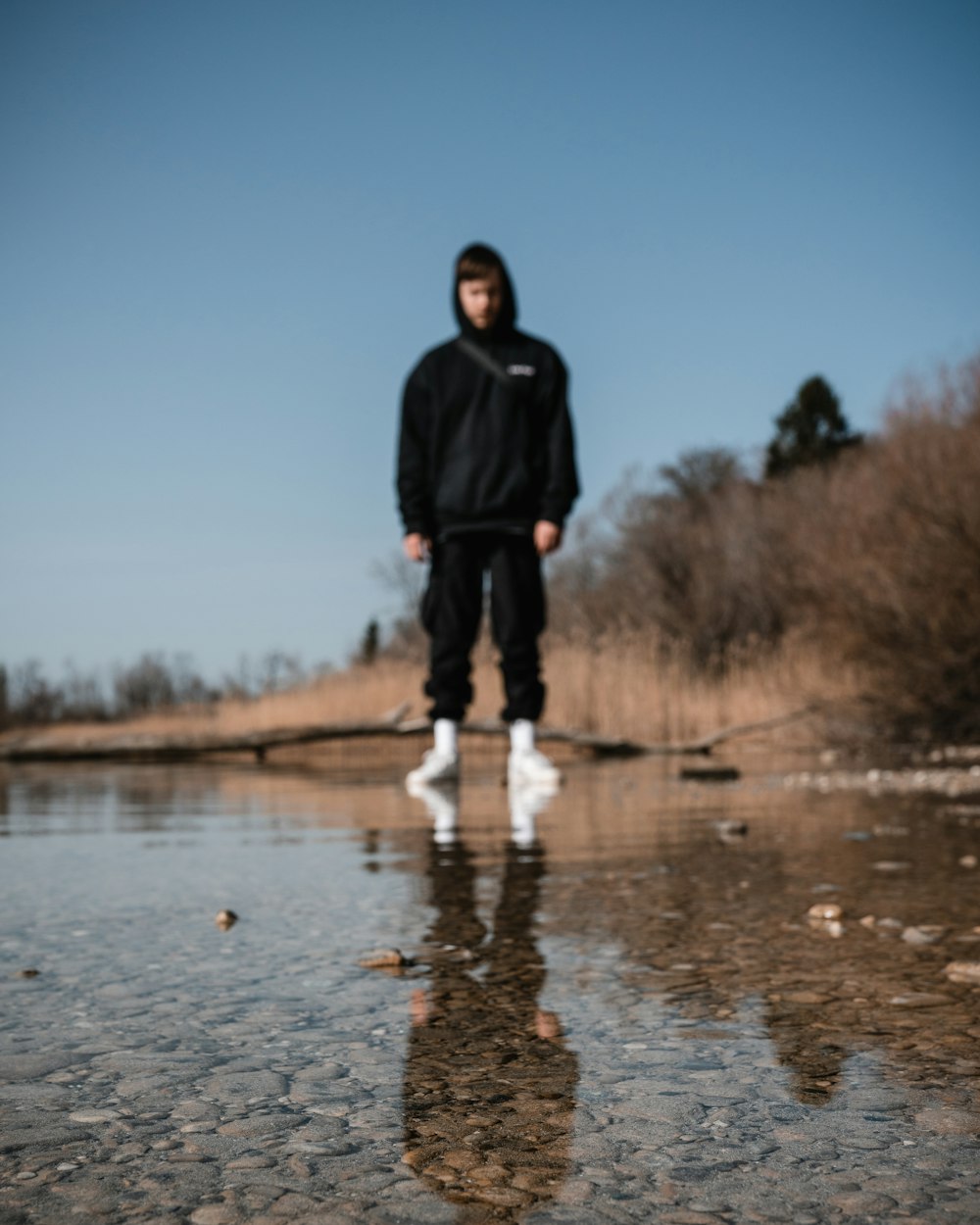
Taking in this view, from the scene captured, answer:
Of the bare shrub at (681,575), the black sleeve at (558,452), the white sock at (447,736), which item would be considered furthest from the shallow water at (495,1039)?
the bare shrub at (681,575)

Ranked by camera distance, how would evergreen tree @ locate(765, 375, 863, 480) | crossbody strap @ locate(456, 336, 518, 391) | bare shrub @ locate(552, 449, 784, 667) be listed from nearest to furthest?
1. crossbody strap @ locate(456, 336, 518, 391)
2. bare shrub @ locate(552, 449, 784, 667)
3. evergreen tree @ locate(765, 375, 863, 480)

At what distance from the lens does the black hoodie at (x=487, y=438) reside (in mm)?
7418

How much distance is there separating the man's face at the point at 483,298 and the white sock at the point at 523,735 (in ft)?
7.29

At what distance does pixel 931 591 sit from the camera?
43.4 feet

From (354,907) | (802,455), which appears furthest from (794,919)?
(802,455)

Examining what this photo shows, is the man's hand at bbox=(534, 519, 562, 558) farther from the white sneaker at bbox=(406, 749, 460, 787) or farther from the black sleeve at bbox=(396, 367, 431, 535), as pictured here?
the white sneaker at bbox=(406, 749, 460, 787)

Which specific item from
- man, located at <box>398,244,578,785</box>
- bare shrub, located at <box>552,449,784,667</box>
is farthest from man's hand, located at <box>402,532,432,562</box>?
bare shrub, located at <box>552,449,784,667</box>

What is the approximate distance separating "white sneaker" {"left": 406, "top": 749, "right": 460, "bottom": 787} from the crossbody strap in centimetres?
216

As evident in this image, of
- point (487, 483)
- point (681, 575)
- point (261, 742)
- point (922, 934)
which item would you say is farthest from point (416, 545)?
point (681, 575)

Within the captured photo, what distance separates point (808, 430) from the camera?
54375 mm

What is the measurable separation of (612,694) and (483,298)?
9.18 m

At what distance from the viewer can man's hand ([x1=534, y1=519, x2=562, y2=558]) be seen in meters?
7.34

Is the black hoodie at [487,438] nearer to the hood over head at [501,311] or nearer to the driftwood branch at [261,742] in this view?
the hood over head at [501,311]

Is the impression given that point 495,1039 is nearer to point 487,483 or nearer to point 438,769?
point 487,483
